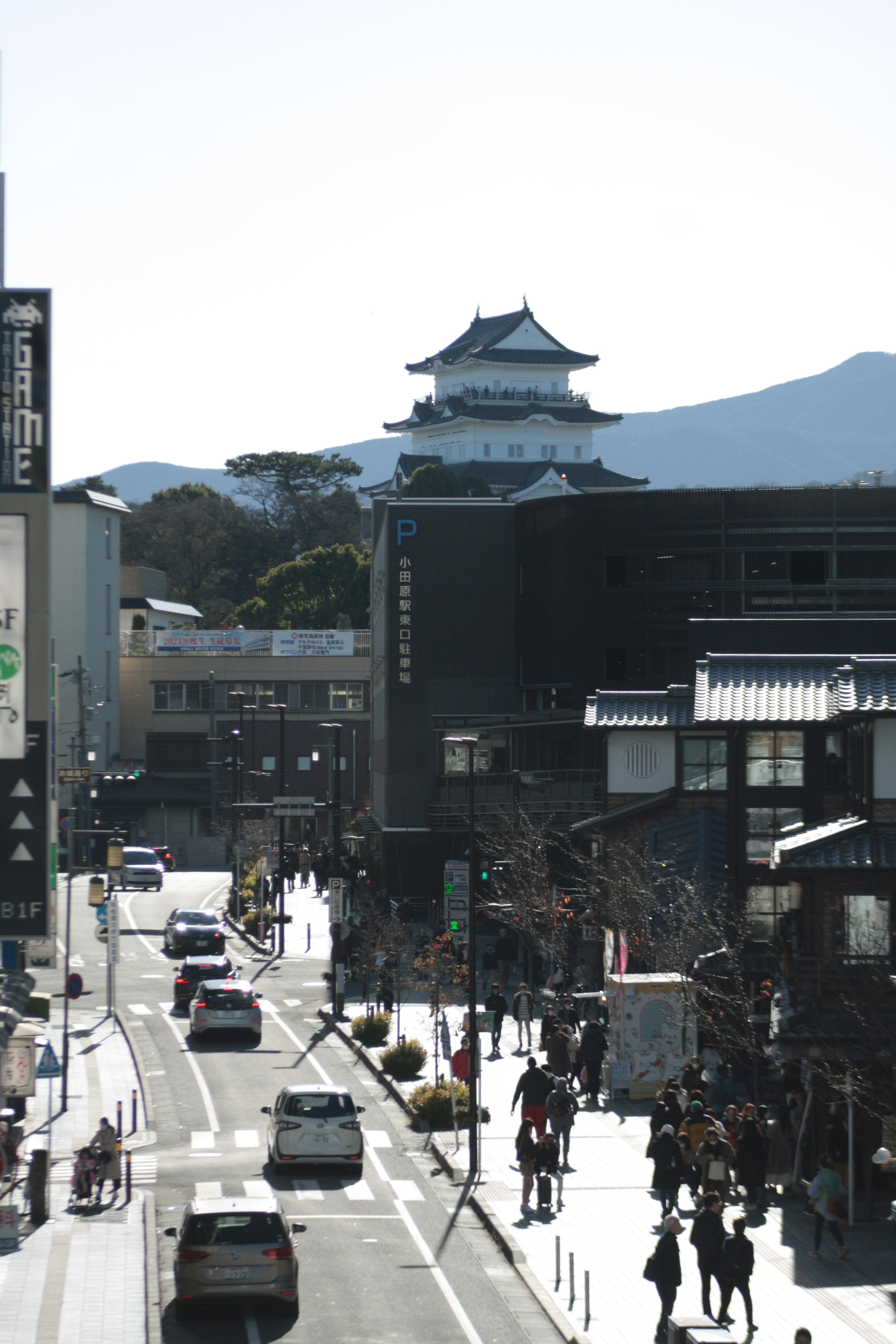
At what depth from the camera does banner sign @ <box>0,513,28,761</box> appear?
66.8ft

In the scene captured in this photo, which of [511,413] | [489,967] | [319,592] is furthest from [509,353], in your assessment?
[489,967]

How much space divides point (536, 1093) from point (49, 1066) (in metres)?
8.71

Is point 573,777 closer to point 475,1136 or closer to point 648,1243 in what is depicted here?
point 475,1136

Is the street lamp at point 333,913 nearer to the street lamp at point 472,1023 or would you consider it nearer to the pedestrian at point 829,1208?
the street lamp at point 472,1023

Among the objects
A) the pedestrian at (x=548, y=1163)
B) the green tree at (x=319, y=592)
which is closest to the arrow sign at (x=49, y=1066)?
the pedestrian at (x=548, y=1163)

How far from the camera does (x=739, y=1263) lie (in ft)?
60.0

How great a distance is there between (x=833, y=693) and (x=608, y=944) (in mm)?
7963

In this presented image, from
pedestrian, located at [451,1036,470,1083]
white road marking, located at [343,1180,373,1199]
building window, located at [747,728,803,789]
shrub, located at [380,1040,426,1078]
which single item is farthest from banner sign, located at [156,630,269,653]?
white road marking, located at [343,1180,373,1199]

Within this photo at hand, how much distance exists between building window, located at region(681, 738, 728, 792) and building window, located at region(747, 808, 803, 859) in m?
3.06

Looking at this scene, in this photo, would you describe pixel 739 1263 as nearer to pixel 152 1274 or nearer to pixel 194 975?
pixel 152 1274

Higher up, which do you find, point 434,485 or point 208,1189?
point 434,485

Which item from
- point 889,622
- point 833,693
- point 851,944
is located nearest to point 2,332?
point 851,944

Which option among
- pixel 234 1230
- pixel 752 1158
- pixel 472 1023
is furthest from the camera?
pixel 472 1023

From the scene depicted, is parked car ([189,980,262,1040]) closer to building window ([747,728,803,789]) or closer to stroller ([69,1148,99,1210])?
building window ([747,728,803,789])
